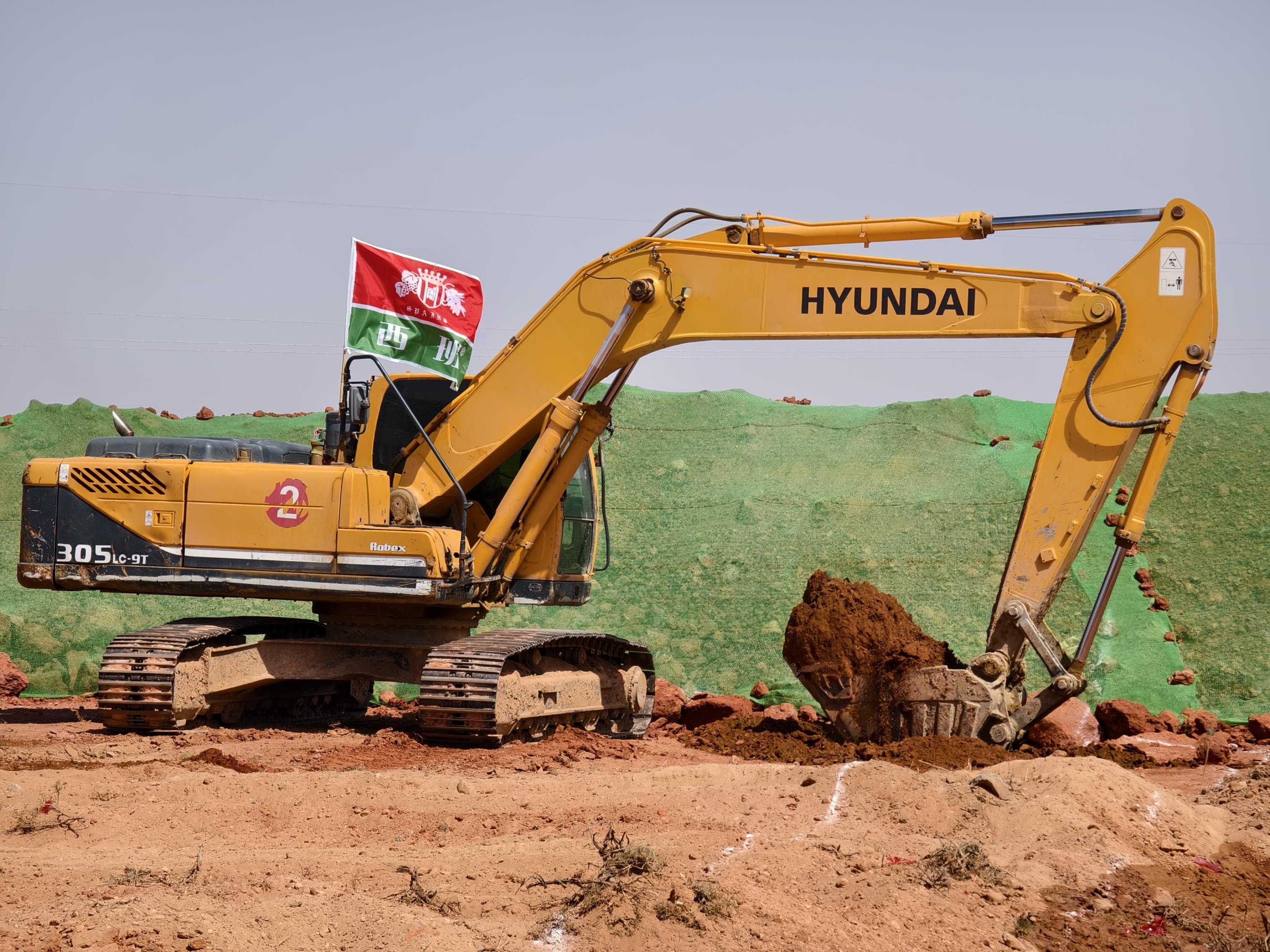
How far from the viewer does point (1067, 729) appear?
1152cm

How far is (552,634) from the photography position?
1072 cm

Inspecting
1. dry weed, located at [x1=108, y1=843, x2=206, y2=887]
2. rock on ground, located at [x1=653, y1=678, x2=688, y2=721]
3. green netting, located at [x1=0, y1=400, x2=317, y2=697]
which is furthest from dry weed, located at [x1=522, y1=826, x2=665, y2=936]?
green netting, located at [x1=0, y1=400, x2=317, y2=697]

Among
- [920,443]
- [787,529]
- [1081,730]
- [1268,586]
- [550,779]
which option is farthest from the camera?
[920,443]

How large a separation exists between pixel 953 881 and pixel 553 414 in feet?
19.5

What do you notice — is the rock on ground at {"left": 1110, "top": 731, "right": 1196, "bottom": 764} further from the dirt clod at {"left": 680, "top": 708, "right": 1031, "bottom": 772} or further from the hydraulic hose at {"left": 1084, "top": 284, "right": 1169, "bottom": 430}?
the hydraulic hose at {"left": 1084, "top": 284, "right": 1169, "bottom": 430}

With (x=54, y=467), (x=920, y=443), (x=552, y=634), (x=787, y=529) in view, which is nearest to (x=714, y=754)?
(x=552, y=634)

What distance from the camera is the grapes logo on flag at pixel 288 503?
10156 millimetres

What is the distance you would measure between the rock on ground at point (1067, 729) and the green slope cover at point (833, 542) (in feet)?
7.43

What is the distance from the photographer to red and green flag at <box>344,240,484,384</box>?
10.3m

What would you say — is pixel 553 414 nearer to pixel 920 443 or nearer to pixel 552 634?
pixel 552 634


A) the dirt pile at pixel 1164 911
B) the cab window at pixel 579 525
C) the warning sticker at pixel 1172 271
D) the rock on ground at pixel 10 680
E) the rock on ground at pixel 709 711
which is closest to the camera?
the dirt pile at pixel 1164 911

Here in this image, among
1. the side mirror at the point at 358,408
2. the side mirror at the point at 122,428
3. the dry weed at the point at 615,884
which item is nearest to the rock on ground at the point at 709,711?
the side mirror at the point at 358,408

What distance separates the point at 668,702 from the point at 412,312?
5564mm

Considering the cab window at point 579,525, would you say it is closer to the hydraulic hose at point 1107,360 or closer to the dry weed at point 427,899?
the hydraulic hose at point 1107,360
